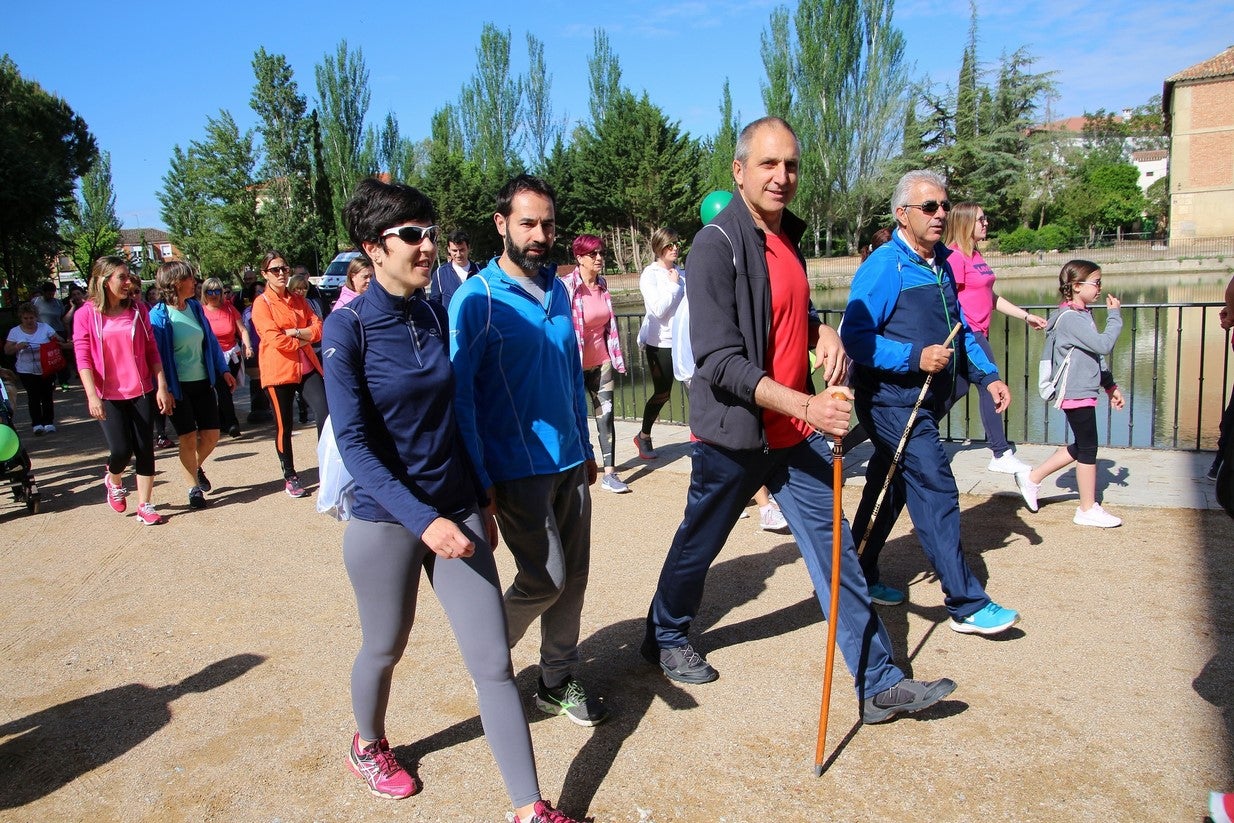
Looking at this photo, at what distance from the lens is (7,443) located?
660cm

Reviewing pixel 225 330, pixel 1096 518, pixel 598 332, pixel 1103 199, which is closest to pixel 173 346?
pixel 225 330

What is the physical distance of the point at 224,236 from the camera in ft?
172

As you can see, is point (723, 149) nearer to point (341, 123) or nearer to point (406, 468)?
point (341, 123)

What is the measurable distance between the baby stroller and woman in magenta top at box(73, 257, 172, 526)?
1127mm

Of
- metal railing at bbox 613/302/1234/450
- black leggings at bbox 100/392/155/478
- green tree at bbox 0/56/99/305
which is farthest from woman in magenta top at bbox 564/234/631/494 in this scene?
green tree at bbox 0/56/99/305

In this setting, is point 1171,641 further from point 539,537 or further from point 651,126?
point 651,126

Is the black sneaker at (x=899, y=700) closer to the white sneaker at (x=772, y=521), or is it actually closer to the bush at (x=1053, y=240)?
the white sneaker at (x=772, y=521)

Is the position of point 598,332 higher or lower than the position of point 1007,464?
higher

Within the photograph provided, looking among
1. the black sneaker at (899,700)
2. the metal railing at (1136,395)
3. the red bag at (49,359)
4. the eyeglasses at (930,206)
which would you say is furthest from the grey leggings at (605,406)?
the red bag at (49,359)

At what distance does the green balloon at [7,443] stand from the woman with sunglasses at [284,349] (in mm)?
1843

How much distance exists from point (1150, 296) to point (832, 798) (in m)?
25.4

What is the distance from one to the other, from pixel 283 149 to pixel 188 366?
166 feet

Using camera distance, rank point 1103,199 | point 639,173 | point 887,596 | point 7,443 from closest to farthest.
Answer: point 887,596 → point 7,443 → point 639,173 → point 1103,199

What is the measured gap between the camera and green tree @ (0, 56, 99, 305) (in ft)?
60.8
